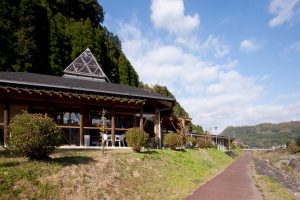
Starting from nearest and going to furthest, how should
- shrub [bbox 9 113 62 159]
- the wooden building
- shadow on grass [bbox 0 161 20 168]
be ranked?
shadow on grass [bbox 0 161 20 168]
shrub [bbox 9 113 62 159]
the wooden building

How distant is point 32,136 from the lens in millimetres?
10117

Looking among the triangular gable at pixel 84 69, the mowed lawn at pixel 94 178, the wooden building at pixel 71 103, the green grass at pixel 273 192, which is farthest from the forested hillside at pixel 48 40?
the green grass at pixel 273 192

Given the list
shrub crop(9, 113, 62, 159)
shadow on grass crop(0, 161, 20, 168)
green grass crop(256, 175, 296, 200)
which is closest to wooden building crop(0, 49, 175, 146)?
shrub crop(9, 113, 62, 159)

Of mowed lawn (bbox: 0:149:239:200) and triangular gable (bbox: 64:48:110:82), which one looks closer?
mowed lawn (bbox: 0:149:239:200)

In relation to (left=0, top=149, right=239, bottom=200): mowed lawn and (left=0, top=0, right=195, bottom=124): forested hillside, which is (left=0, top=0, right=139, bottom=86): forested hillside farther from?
(left=0, top=149, right=239, bottom=200): mowed lawn

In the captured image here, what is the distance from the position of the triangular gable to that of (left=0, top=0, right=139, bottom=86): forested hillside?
617 centimetres

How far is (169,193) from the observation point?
38.0ft

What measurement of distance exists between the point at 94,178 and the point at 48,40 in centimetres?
2919

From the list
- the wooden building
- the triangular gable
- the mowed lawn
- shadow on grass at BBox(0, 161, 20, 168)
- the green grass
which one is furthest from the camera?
the triangular gable

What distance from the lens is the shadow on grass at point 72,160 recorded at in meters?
11.0

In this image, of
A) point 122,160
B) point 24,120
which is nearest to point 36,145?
point 24,120

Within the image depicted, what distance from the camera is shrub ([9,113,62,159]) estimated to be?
33.1 feet

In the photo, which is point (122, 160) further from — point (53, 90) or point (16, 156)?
point (53, 90)

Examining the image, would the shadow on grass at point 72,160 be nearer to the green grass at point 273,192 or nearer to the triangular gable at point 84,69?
the green grass at point 273,192
